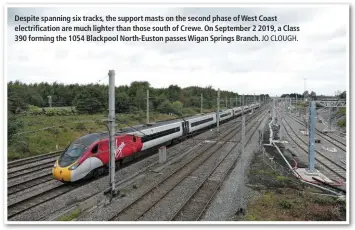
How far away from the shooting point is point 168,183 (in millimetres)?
17938

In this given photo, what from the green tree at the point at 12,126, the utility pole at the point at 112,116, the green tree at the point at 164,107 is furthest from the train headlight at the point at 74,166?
the green tree at the point at 164,107

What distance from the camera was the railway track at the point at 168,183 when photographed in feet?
44.3

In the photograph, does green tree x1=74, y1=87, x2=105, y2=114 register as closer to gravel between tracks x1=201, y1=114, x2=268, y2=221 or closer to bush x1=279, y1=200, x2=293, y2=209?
gravel between tracks x1=201, y1=114, x2=268, y2=221

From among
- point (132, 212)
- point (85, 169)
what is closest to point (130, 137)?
point (85, 169)

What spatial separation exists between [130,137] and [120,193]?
620cm

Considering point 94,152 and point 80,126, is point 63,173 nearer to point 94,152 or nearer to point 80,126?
point 94,152

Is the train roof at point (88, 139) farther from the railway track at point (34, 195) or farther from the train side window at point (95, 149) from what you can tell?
the railway track at point (34, 195)

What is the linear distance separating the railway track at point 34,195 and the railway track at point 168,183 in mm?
4340

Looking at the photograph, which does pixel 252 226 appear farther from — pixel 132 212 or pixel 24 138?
pixel 24 138

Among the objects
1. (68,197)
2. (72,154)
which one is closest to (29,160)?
(72,154)

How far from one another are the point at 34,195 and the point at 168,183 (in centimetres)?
749

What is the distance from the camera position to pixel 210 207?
14258 mm

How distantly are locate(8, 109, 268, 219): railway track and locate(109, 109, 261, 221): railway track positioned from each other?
4.34 m

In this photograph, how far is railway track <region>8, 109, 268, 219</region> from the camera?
1406 centimetres
